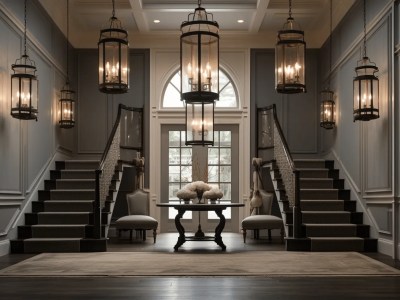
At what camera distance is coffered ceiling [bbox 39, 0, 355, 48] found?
11273 mm

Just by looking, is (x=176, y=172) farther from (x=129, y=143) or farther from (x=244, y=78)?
(x=244, y=78)

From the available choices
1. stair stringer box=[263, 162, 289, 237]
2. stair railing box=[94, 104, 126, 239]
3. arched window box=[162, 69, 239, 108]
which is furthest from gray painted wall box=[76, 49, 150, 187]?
stair stringer box=[263, 162, 289, 237]

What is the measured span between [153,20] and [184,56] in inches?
221

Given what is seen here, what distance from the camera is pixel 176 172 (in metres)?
13.2

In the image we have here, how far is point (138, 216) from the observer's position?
10680mm

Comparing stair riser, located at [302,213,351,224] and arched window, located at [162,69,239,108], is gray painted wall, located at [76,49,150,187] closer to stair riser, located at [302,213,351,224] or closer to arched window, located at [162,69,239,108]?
arched window, located at [162,69,239,108]

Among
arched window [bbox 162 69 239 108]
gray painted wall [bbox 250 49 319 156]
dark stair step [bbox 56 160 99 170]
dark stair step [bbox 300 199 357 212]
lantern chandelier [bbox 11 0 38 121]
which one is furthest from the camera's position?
arched window [bbox 162 69 239 108]

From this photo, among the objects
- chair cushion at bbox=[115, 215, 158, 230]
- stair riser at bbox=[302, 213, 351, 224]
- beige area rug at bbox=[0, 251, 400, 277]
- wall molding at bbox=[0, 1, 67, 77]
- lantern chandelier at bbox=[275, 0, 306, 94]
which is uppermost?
wall molding at bbox=[0, 1, 67, 77]

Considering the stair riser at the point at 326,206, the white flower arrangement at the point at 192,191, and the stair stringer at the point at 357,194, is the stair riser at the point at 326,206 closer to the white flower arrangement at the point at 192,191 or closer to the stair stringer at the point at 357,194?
the stair stringer at the point at 357,194

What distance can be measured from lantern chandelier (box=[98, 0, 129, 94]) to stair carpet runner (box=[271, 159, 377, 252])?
3282mm

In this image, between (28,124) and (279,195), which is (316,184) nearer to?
(279,195)

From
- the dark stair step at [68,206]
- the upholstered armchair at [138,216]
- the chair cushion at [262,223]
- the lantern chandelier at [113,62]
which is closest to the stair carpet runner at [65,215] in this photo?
Result: the dark stair step at [68,206]

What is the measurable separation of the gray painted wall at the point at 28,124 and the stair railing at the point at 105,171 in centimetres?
109

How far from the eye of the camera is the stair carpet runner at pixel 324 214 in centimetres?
887
